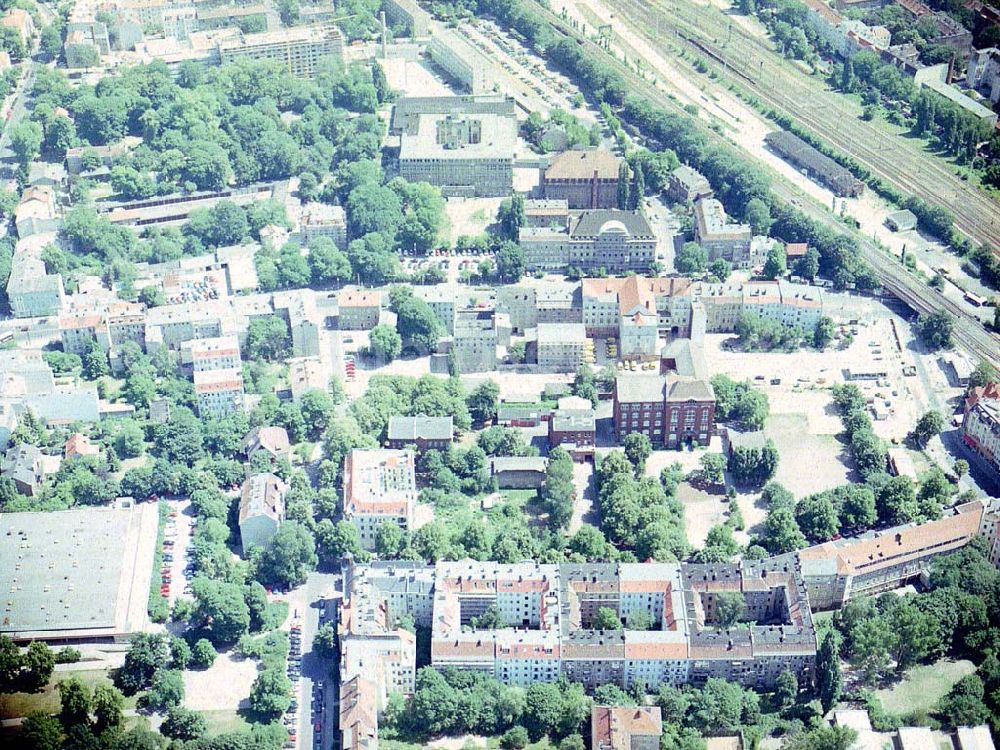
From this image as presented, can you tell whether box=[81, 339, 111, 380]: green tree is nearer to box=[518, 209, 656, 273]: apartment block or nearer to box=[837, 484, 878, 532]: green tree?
box=[518, 209, 656, 273]: apartment block

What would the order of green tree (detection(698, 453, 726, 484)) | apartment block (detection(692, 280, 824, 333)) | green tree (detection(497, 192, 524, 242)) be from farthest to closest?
green tree (detection(497, 192, 524, 242))
apartment block (detection(692, 280, 824, 333))
green tree (detection(698, 453, 726, 484))

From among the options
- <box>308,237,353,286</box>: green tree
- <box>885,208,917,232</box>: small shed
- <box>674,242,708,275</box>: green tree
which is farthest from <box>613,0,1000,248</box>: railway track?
<box>308,237,353,286</box>: green tree

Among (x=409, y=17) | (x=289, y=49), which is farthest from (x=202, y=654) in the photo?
(x=409, y=17)

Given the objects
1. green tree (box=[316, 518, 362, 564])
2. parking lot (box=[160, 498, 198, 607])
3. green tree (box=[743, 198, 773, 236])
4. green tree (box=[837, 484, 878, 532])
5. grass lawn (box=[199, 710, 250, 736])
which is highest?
green tree (box=[743, 198, 773, 236])

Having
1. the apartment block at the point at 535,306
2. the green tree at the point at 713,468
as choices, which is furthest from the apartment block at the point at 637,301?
the green tree at the point at 713,468

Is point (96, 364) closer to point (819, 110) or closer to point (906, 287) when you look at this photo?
point (906, 287)

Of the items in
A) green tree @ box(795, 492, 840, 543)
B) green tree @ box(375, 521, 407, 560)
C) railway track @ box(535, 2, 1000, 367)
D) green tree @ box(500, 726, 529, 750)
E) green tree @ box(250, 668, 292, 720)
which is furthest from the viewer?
railway track @ box(535, 2, 1000, 367)

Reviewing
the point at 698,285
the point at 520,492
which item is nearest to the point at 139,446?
the point at 520,492
